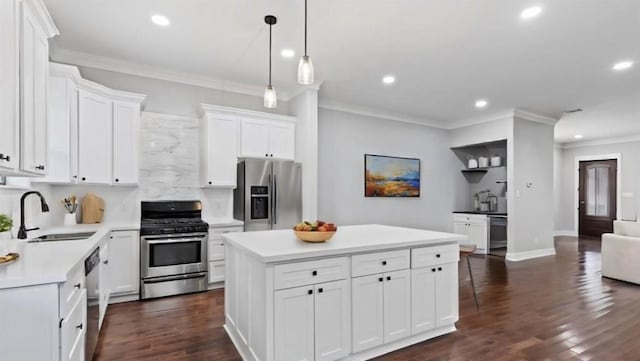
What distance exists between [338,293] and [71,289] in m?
1.55

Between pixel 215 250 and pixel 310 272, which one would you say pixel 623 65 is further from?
pixel 215 250

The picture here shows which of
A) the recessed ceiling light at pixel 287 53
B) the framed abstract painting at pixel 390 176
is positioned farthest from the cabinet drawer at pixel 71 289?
the framed abstract painting at pixel 390 176

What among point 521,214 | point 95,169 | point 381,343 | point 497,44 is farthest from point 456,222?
point 95,169

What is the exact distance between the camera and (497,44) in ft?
11.6

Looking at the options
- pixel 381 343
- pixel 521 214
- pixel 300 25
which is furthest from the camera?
pixel 521 214

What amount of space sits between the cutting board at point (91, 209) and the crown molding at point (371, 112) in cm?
353

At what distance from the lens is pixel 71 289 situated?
172 centimetres

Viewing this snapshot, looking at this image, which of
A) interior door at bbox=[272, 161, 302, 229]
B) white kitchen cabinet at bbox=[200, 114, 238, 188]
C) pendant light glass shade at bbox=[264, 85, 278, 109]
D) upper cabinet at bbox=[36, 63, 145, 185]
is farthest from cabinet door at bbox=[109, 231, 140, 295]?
pendant light glass shade at bbox=[264, 85, 278, 109]

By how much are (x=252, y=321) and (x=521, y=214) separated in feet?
19.1

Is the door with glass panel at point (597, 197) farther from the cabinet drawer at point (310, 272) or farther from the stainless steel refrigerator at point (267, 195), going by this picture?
the cabinet drawer at point (310, 272)

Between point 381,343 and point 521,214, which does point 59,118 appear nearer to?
point 381,343

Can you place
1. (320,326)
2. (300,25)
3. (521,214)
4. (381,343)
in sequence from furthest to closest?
(521,214)
(300,25)
(381,343)
(320,326)

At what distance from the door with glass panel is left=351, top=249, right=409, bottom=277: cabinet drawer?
9.57 metres

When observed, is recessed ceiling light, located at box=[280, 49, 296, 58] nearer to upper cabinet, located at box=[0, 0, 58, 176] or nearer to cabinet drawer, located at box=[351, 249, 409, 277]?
upper cabinet, located at box=[0, 0, 58, 176]
